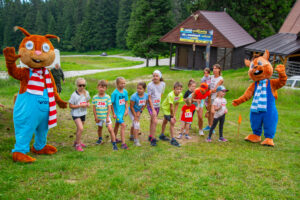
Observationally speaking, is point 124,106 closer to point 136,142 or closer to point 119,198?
point 136,142

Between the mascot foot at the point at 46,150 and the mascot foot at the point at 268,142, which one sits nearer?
the mascot foot at the point at 46,150

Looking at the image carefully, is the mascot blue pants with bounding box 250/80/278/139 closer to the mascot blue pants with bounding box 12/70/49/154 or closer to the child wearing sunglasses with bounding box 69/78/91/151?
the child wearing sunglasses with bounding box 69/78/91/151

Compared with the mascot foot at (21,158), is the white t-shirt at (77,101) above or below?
above

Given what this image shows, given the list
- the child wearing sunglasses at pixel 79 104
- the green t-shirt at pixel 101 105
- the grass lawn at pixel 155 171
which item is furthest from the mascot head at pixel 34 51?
the grass lawn at pixel 155 171

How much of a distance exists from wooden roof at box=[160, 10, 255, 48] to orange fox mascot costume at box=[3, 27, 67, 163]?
22216 millimetres

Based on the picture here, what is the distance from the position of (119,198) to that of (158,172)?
1170 mm

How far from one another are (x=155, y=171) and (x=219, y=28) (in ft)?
78.8

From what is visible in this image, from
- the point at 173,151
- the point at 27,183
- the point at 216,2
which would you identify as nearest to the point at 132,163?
the point at 173,151

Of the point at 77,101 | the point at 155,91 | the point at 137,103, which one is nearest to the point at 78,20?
the point at 155,91

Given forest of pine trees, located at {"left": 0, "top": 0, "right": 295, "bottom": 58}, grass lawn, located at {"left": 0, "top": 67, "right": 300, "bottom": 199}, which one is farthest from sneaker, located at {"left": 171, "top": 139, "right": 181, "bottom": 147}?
forest of pine trees, located at {"left": 0, "top": 0, "right": 295, "bottom": 58}

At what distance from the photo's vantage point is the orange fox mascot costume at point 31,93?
5.70m

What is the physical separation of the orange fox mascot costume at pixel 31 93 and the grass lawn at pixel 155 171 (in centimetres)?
51

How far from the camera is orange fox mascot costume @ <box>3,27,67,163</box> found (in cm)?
570

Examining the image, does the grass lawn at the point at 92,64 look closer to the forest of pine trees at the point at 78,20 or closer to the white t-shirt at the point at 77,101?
the forest of pine trees at the point at 78,20
